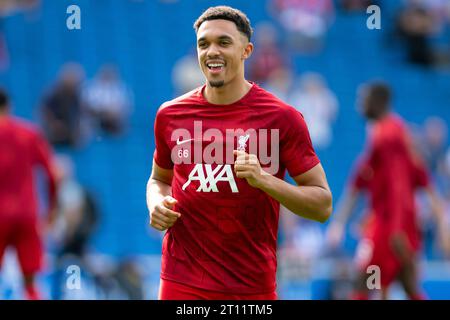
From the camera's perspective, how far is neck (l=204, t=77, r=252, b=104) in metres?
5.46

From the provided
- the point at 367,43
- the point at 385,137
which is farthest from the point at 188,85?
the point at 385,137

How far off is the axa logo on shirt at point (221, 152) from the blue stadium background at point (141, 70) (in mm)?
8965

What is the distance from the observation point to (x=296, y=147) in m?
5.34

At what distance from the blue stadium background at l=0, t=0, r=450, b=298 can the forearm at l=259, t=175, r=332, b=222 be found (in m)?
9.08

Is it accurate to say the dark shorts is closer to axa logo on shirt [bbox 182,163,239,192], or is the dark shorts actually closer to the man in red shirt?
the man in red shirt

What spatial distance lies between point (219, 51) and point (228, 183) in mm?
672

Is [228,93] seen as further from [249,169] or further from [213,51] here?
[249,169]

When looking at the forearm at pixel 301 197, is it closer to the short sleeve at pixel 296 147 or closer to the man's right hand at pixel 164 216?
the short sleeve at pixel 296 147

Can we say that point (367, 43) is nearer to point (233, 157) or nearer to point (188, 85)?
point (188, 85)

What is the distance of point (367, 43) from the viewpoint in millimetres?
17984

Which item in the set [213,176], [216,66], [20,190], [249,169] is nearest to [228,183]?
[213,176]

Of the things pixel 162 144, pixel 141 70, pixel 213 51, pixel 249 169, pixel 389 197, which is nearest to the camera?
pixel 249 169

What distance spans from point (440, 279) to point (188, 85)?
491 cm

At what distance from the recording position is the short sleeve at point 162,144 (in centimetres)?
561
